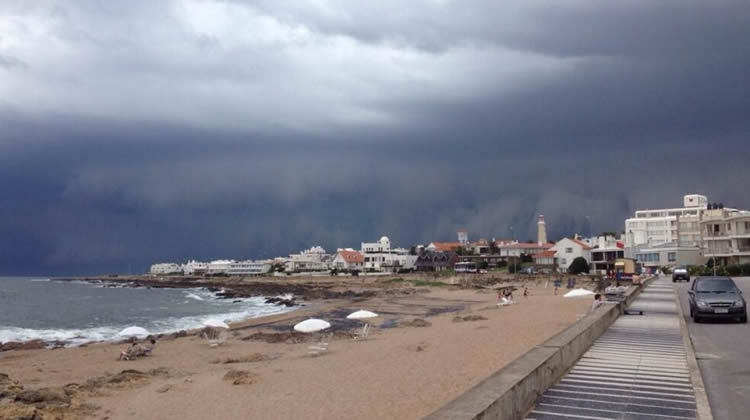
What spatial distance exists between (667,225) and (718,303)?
12199cm

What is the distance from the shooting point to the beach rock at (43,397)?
13273 millimetres

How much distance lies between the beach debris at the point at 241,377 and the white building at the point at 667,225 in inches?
3960

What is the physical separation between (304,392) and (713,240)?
80690mm

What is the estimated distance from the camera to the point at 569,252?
338ft

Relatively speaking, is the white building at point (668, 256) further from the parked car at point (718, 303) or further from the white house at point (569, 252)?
the parked car at point (718, 303)

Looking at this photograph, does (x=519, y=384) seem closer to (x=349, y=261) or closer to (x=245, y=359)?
(x=245, y=359)

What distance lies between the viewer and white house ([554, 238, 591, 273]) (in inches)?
4003

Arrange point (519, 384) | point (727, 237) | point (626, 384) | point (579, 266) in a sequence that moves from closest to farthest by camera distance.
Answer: point (519, 384) < point (626, 384) < point (727, 237) < point (579, 266)

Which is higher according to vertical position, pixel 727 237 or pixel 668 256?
pixel 727 237

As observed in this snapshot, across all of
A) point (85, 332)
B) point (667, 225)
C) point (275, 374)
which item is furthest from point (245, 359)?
point (667, 225)

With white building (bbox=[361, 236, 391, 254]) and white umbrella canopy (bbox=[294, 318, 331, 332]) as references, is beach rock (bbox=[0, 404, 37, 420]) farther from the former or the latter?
white building (bbox=[361, 236, 391, 254])

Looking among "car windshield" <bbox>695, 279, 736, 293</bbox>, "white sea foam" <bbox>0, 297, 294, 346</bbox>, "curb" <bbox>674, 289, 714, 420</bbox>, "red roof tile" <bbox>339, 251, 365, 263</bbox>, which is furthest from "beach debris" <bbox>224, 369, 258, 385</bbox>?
"red roof tile" <bbox>339, 251, 365, 263</bbox>

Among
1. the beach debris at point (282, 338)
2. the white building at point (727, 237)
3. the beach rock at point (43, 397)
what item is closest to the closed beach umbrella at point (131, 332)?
the beach debris at point (282, 338)

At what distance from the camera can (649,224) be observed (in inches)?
5310
